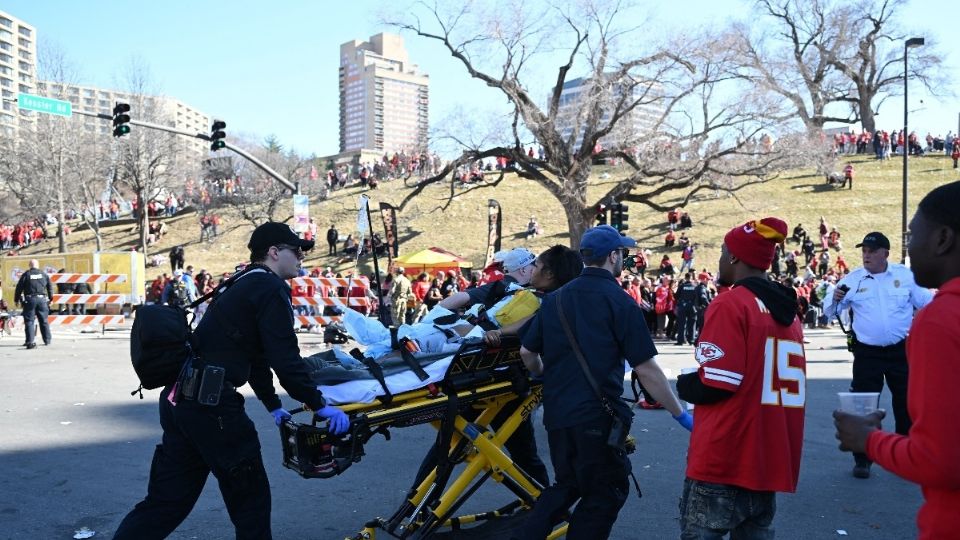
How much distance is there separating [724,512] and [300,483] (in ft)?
13.3

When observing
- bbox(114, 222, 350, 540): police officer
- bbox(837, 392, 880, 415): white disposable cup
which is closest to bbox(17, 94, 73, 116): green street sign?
bbox(114, 222, 350, 540): police officer

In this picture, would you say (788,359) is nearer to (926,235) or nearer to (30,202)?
(926,235)

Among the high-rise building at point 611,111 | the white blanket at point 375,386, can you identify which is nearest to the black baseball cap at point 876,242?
the white blanket at point 375,386

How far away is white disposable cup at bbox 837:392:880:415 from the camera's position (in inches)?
90.0

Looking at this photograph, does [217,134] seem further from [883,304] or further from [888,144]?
[888,144]

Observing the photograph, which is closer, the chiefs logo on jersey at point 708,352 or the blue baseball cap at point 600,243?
the chiefs logo on jersey at point 708,352

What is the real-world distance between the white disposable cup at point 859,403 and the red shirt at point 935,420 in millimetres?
210

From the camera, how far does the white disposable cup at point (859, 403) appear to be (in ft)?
7.50

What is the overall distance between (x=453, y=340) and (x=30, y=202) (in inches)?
1962

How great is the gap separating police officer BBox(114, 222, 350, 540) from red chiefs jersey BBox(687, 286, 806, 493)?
6.17ft

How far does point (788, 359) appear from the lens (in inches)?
134

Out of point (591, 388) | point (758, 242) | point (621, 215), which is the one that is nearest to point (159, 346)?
point (591, 388)

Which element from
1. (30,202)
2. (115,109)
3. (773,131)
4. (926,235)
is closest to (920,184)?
(773,131)

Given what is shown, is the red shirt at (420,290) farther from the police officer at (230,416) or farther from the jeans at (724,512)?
the jeans at (724,512)
